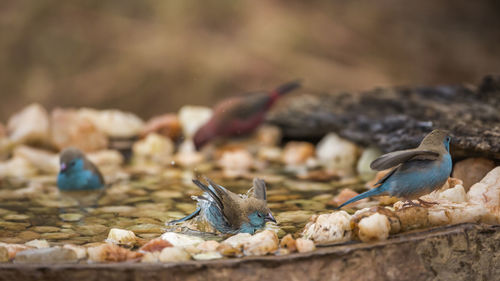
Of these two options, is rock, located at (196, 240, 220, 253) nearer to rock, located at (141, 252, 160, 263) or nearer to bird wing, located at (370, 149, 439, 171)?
rock, located at (141, 252, 160, 263)

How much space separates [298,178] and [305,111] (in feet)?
3.04

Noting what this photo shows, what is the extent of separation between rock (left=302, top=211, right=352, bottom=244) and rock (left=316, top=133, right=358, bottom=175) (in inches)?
60.4

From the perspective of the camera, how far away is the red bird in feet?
12.9

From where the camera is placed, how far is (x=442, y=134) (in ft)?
6.66

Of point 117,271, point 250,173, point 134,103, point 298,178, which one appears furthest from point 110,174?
point 134,103

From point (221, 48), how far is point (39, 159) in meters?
3.22

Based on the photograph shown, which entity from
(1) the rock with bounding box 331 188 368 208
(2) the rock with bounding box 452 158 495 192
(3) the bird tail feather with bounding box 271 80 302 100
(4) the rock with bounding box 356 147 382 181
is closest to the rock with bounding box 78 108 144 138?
(3) the bird tail feather with bounding box 271 80 302 100

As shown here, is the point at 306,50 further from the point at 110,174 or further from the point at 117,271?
the point at 117,271

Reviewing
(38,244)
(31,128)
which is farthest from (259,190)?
(31,128)

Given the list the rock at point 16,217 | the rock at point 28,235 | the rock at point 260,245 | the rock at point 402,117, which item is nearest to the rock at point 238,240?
the rock at point 260,245

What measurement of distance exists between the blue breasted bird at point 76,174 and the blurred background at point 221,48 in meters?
2.81

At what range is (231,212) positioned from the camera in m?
1.99

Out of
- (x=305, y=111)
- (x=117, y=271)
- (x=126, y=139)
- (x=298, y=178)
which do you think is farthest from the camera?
(x=126, y=139)

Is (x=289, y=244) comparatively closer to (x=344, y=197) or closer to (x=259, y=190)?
(x=259, y=190)
